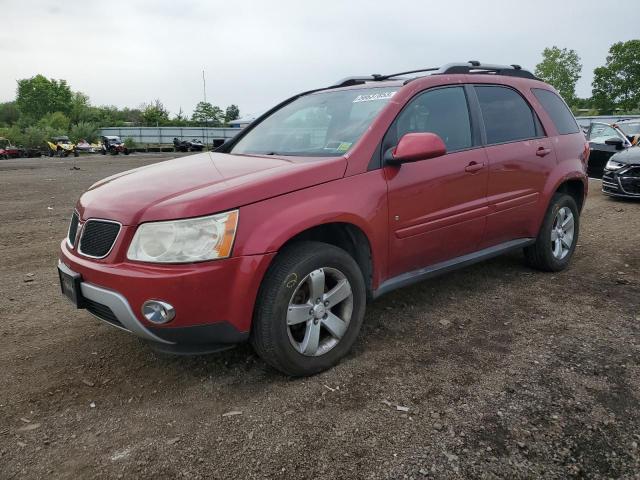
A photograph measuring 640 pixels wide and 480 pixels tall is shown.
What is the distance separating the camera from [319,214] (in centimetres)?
277

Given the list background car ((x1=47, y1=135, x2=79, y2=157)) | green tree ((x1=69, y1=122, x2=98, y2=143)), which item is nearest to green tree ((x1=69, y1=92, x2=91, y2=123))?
green tree ((x1=69, y1=122, x2=98, y2=143))

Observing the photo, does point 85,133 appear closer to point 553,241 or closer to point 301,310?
point 553,241

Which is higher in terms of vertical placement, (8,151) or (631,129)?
(631,129)

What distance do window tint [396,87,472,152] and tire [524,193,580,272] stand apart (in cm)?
132

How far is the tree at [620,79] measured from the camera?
60.3 metres

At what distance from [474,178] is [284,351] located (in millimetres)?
1976

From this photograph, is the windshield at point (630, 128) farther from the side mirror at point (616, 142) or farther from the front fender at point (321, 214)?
the front fender at point (321, 214)

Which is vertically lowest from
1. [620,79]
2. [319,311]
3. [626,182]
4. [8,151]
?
[8,151]

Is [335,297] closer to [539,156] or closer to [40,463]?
[40,463]

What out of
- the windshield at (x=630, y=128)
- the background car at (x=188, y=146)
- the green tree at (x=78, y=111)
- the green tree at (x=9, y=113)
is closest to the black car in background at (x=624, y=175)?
the windshield at (x=630, y=128)

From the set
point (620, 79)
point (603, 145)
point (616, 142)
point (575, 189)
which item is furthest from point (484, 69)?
point (620, 79)

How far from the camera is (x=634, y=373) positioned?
2811mm

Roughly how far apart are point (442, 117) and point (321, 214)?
4.74 feet

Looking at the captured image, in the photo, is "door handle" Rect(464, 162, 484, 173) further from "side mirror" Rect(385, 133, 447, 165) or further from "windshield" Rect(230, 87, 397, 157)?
"windshield" Rect(230, 87, 397, 157)
